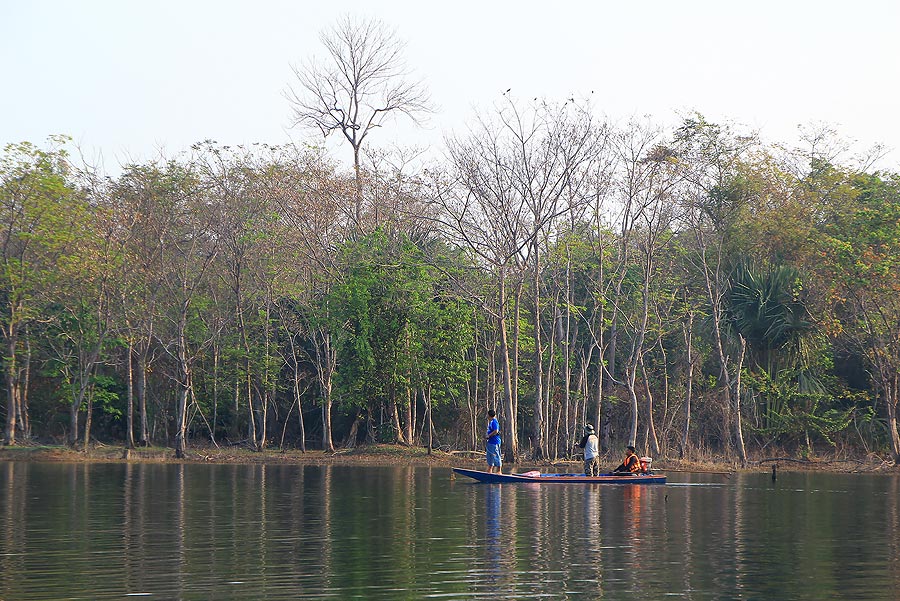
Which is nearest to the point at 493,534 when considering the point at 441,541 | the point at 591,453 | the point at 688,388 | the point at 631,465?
the point at 441,541

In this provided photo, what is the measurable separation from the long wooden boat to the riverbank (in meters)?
7.17

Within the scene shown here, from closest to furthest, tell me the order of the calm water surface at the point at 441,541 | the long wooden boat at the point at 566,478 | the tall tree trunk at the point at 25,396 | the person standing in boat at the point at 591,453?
the calm water surface at the point at 441,541 → the long wooden boat at the point at 566,478 → the person standing in boat at the point at 591,453 → the tall tree trunk at the point at 25,396

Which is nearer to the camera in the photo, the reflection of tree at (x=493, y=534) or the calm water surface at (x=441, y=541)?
the calm water surface at (x=441, y=541)

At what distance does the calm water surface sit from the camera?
13156mm

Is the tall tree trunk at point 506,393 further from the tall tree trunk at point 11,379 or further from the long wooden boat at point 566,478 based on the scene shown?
the tall tree trunk at point 11,379

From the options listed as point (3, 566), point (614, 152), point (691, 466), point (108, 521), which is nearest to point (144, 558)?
point (3, 566)

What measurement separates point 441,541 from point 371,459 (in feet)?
83.0

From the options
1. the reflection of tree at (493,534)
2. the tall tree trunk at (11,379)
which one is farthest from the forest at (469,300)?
the reflection of tree at (493,534)

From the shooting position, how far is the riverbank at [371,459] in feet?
130

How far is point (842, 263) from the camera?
39.4 m

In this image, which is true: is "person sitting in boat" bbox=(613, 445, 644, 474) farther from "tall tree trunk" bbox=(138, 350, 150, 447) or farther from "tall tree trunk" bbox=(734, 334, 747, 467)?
"tall tree trunk" bbox=(138, 350, 150, 447)

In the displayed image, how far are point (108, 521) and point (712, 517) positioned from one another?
1147 cm

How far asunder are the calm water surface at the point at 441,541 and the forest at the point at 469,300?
1169 centimetres

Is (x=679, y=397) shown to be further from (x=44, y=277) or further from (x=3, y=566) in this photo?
(x=3, y=566)
